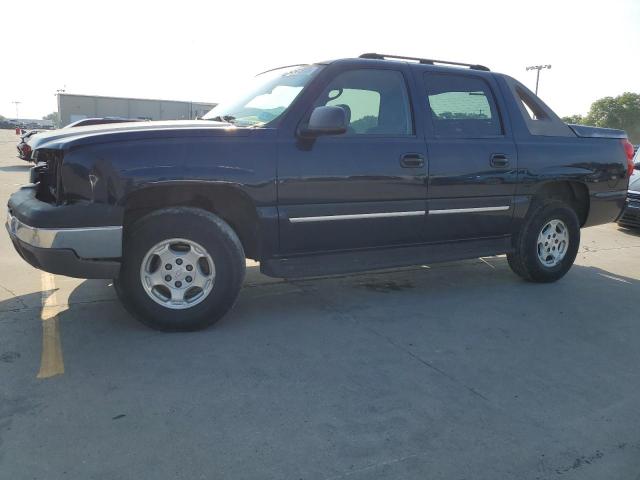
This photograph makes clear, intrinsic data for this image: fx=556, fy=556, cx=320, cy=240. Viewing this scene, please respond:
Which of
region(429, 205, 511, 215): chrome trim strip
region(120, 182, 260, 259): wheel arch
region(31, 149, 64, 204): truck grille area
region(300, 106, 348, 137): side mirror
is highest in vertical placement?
region(300, 106, 348, 137): side mirror

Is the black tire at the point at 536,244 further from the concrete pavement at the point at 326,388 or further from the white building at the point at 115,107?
the white building at the point at 115,107

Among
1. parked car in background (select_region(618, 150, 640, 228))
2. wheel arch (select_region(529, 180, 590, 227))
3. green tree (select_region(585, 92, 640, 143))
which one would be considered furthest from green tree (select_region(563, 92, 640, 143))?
wheel arch (select_region(529, 180, 590, 227))

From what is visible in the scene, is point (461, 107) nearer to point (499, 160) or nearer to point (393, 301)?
point (499, 160)

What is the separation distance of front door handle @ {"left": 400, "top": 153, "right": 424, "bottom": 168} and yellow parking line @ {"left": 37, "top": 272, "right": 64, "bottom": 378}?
2.79m

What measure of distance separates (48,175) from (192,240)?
1146mm

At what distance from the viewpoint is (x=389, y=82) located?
4.58 meters

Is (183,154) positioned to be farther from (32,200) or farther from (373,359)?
(373,359)

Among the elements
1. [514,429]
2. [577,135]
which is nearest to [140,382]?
[514,429]

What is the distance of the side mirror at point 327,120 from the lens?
3836mm

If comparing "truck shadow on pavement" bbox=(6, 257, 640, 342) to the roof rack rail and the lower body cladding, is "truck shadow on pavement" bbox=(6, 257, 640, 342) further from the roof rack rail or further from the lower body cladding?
the roof rack rail

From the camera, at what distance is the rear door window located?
15.4 feet

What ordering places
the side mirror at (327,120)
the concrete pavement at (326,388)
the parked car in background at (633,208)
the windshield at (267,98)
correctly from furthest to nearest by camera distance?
the parked car in background at (633,208)
the windshield at (267,98)
the side mirror at (327,120)
the concrete pavement at (326,388)

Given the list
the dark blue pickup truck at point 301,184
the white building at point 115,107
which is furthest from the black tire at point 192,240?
the white building at point 115,107

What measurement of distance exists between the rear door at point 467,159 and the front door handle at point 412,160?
0.11m
